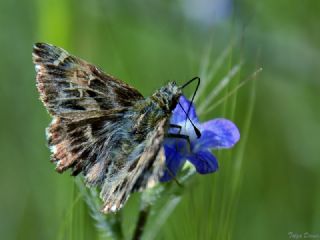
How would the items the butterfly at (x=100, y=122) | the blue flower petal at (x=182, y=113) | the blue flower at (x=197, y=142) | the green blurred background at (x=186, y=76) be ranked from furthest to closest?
the green blurred background at (x=186, y=76)
the blue flower petal at (x=182, y=113)
the blue flower at (x=197, y=142)
the butterfly at (x=100, y=122)

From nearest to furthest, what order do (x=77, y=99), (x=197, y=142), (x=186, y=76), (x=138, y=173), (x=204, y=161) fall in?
1. (x=138, y=173)
2. (x=204, y=161)
3. (x=197, y=142)
4. (x=77, y=99)
5. (x=186, y=76)

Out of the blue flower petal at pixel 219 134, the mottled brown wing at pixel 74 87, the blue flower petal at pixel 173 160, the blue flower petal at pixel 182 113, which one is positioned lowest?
the blue flower petal at pixel 173 160

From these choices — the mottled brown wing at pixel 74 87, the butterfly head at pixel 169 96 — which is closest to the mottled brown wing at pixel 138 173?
the butterfly head at pixel 169 96

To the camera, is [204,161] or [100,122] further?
[100,122]

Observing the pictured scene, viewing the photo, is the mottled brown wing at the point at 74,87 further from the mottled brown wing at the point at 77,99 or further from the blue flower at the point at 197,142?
the blue flower at the point at 197,142

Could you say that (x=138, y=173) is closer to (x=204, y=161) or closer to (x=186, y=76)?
(x=204, y=161)

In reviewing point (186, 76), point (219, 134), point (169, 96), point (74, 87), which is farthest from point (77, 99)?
point (186, 76)

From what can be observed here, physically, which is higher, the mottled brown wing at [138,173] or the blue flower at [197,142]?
the blue flower at [197,142]

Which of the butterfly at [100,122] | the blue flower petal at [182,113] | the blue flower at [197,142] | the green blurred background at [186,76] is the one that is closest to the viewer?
the butterfly at [100,122]
